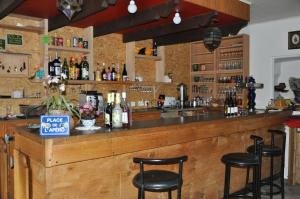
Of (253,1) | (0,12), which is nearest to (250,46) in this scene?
(253,1)

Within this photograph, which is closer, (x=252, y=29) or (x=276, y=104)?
(x=276, y=104)

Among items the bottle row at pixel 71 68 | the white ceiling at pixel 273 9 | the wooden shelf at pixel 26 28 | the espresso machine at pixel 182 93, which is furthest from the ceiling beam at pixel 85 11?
the espresso machine at pixel 182 93

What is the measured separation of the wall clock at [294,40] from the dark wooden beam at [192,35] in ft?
5.06

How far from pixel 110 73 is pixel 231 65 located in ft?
10.0

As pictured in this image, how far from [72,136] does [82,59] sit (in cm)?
336

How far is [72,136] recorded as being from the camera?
82.4 inches

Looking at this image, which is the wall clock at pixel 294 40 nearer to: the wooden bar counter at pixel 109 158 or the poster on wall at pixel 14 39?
the wooden bar counter at pixel 109 158

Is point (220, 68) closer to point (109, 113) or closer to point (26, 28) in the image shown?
point (26, 28)

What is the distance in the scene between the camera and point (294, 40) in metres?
6.24

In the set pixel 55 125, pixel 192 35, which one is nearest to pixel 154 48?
pixel 192 35

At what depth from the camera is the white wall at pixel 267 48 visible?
639cm

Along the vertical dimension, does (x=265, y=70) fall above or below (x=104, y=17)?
below

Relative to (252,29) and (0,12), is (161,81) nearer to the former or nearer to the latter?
(252,29)

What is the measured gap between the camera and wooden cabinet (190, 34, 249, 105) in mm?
6764
